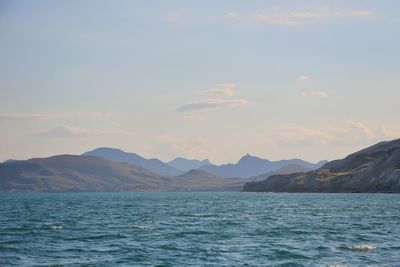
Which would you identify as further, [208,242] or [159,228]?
[159,228]

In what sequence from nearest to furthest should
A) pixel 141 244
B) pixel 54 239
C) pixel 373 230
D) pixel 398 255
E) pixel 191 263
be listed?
pixel 191 263
pixel 398 255
pixel 141 244
pixel 54 239
pixel 373 230

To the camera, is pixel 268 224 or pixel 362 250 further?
pixel 268 224

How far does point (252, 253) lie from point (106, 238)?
1729 centimetres

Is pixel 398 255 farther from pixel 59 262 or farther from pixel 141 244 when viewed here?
pixel 59 262

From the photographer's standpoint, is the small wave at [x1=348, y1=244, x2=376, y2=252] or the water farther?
the small wave at [x1=348, y1=244, x2=376, y2=252]

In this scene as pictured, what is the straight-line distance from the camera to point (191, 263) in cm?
3938

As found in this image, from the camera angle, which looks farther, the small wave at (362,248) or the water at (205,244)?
the small wave at (362,248)

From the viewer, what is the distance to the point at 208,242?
166 ft

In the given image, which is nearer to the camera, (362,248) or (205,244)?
(362,248)

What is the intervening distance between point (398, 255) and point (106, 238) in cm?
2755

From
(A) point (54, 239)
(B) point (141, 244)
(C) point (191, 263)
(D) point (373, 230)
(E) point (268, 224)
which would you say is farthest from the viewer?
(E) point (268, 224)

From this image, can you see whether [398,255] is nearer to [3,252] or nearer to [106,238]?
[106,238]

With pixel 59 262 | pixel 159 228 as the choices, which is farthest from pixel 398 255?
pixel 159 228

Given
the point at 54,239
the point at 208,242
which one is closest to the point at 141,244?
the point at 208,242
